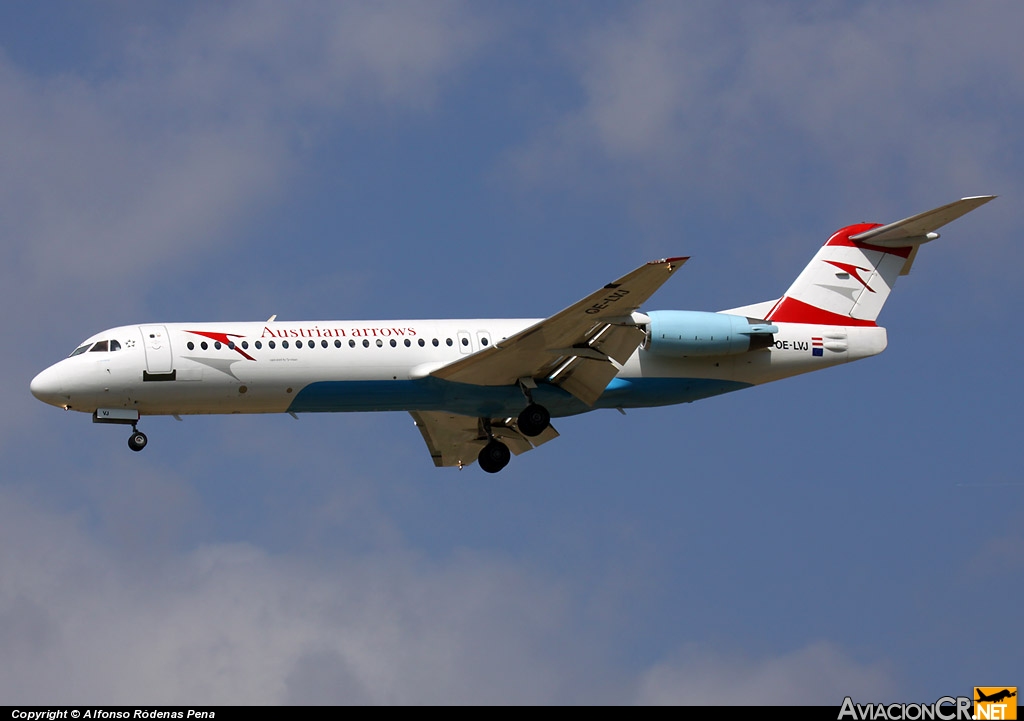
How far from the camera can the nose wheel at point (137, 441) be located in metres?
31.7

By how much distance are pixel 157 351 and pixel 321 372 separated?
3367 mm

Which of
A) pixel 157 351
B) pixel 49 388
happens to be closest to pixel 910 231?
pixel 157 351

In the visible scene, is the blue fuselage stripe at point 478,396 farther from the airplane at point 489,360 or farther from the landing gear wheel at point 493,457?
the landing gear wheel at point 493,457

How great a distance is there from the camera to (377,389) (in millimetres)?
32344

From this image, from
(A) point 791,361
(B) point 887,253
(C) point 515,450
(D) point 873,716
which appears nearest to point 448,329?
(C) point 515,450

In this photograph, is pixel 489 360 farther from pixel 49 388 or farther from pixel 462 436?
pixel 49 388

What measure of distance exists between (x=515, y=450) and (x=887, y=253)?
9.83m

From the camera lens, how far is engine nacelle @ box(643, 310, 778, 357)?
108 feet

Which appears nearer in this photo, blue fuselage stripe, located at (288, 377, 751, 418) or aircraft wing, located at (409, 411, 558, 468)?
blue fuselage stripe, located at (288, 377, 751, 418)

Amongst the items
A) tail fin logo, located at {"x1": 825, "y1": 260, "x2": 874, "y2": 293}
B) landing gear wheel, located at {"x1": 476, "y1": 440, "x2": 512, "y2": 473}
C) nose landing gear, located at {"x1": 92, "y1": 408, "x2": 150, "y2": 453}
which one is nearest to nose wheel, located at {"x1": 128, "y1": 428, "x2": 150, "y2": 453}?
nose landing gear, located at {"x1": 92, "y1": 408, "x2": 150, "y2": 453}

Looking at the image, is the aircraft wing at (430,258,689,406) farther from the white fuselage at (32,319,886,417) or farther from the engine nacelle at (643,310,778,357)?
the engine nacelle at (643,310,778,357)

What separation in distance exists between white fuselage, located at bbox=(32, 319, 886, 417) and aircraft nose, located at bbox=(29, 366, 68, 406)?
2 cm

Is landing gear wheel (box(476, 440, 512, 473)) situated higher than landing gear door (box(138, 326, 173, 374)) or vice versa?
landing gear door (box(138, 326, 173, 374))

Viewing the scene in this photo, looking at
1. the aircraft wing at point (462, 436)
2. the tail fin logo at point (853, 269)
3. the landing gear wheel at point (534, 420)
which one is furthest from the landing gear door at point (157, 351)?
the tail fin logo at point (853, 269)
